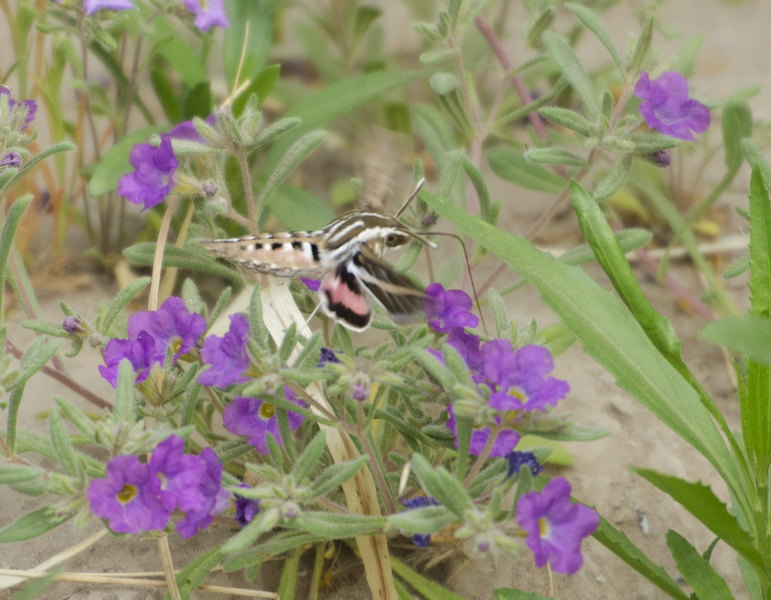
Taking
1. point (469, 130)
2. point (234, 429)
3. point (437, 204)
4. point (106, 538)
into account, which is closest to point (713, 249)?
point (469, 130)

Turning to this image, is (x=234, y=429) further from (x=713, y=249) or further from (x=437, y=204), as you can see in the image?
(x=713, y=249)

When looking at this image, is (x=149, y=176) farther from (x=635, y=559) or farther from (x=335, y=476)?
(x=635, y=559)

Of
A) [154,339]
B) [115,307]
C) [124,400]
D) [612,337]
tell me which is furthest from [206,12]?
[612,337]

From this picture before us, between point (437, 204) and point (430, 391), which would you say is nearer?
point (430, 391)

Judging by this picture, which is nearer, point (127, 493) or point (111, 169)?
point (127, 493)

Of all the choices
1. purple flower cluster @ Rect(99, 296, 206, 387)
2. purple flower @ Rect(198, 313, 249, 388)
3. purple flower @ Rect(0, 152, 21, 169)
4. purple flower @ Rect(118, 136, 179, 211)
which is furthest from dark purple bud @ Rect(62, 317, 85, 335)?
purple flower @ Rect(198, 313, 249, 388)

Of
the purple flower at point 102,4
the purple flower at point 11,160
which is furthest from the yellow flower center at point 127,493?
the purple flower at point 102,4
